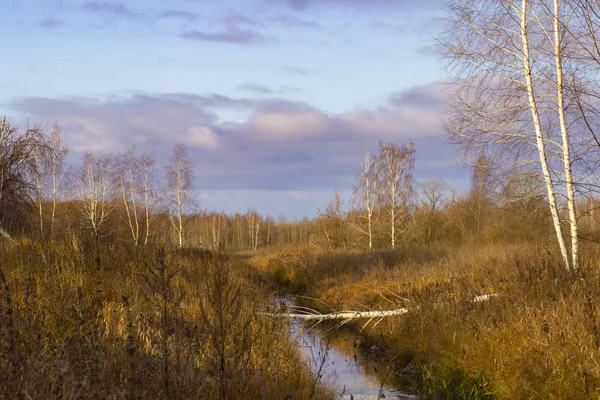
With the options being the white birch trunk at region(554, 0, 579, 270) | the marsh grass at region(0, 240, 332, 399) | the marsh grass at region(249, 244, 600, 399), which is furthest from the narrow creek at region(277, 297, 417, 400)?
the white birch trunk at region(554, 0, 579, 270)

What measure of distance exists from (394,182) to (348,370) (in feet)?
76.4

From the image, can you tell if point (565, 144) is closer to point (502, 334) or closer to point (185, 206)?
point (502, 334)

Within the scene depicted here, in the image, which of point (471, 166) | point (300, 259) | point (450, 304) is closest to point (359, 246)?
point (300, 259)

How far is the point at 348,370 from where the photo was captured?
29.3 feet

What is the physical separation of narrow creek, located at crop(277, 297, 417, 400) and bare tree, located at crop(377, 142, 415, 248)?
20936 millimetres

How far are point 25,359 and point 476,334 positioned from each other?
5.85m

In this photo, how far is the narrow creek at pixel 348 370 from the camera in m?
7.55

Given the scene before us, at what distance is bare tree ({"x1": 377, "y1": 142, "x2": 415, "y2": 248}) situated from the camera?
31.6m

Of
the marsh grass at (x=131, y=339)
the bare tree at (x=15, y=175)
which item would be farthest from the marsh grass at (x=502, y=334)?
the bare tree at (x=15, y=175)

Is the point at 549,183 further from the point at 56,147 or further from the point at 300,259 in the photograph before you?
the point at 56,147

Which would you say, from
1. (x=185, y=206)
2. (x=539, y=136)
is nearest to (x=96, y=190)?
(x=185, y=206)

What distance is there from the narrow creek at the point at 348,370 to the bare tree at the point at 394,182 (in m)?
20.9

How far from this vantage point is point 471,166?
474 inches

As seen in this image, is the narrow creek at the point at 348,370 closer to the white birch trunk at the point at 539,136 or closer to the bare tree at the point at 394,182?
the white birch trunk at the point at 539,136
